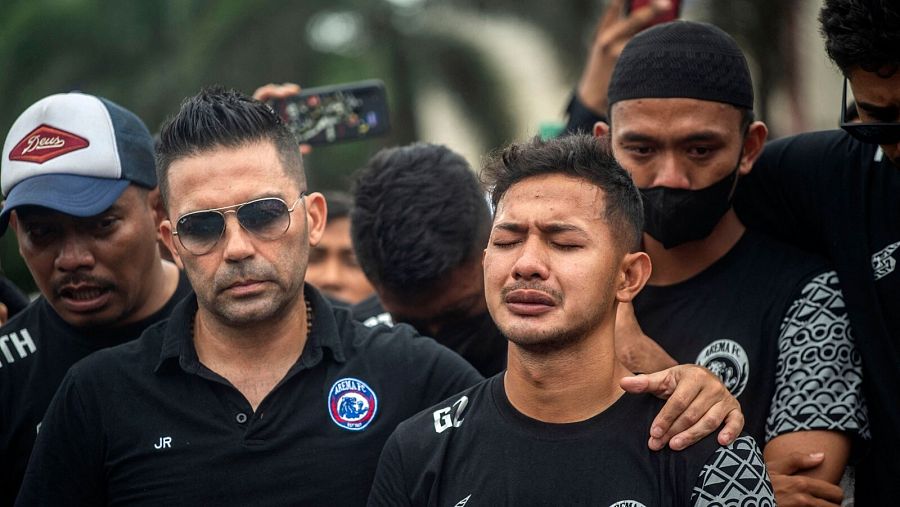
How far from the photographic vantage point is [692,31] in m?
4.38

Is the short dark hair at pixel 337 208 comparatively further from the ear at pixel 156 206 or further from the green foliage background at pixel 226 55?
the green foliage background at pixel 226 55

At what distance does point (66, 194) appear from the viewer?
455 cm

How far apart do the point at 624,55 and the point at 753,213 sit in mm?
745

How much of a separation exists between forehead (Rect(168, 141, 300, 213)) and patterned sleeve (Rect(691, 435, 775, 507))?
1645 millimetres

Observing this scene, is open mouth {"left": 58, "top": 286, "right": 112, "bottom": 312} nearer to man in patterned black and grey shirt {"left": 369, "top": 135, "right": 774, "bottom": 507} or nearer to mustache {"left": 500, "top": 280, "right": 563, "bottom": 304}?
man in patterned black and grey shirt {"left": 369, "top": 135, "right": 774, "bottom": 507}

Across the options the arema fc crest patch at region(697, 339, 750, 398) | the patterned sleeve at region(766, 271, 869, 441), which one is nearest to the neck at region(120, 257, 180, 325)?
the arema fc crest patch at region(697, 339, 750, 398)

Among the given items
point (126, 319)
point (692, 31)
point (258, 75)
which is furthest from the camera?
point (258, 75)

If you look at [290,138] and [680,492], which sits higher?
[290,138]

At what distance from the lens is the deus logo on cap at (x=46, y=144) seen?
4.73 metres

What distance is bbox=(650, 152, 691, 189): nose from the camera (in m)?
4.16

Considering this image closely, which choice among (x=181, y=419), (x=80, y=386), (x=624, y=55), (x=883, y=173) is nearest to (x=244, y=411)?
(x=181, y=419)

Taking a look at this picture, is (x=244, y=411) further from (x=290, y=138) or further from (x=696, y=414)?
(x=696, y=414)

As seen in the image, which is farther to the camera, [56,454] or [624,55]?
[624,55]

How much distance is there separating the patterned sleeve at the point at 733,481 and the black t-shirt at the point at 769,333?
2.18ft
